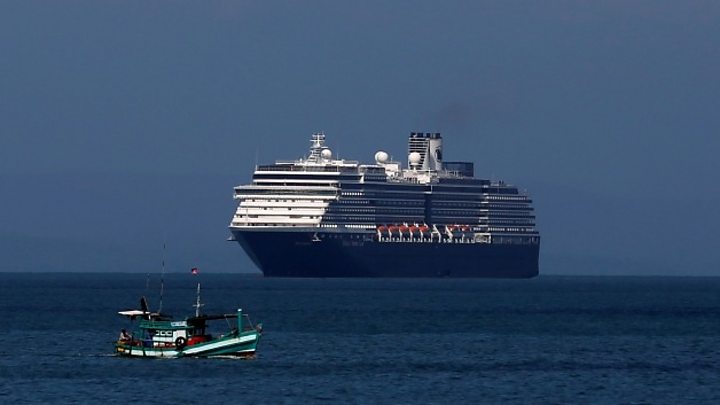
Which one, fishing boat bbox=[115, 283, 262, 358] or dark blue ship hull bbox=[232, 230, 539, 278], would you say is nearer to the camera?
fishing boat bbox=[115, 283, 262, 358]

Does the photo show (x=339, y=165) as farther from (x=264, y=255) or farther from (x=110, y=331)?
(x=110, y=331)

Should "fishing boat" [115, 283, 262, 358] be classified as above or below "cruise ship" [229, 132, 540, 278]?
below

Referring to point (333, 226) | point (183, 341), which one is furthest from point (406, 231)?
point (183, 341)

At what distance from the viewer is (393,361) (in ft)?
236

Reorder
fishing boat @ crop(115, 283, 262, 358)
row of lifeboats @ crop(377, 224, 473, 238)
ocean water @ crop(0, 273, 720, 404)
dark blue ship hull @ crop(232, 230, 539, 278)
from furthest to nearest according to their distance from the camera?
row of lifeboats @ crop(377, 224, 473, 238)
dark blue ship hull @ crop(232, 230, 539, 278)
fishing boat @ crop(115, 283, 262, 358)
ocean water @ crop(0, 273, 720, 404)

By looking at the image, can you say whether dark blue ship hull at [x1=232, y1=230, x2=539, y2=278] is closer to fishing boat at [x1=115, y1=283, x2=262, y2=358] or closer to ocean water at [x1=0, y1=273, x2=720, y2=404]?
ocean water at [x1=0, y1=273, x2=720, y2=404]

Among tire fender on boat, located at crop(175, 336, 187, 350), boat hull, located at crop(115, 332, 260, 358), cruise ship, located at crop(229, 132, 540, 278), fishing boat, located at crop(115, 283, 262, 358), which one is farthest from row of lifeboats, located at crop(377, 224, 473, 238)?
tire fender on boat, located at crop(175, 336, 187, 350)

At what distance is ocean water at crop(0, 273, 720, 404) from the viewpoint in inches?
2329

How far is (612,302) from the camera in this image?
511ft

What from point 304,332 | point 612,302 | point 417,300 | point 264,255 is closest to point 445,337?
point 304,332

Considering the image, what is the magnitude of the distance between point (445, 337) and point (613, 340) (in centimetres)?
779

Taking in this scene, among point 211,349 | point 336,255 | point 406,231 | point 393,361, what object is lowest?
point 393,361

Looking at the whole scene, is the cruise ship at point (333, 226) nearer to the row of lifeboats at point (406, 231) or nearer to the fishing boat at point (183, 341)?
the row of lifeboats at point (406, 231)

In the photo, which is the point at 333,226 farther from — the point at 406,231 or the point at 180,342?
the point at 180,342
